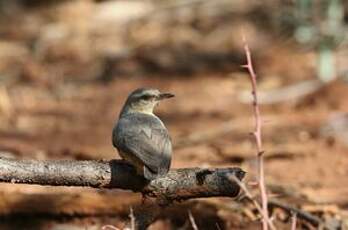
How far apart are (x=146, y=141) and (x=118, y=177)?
0.24 metres

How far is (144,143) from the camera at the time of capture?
4.95 m

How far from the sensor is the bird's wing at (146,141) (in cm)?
479

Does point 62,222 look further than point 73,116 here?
No

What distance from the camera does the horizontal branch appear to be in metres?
4.75

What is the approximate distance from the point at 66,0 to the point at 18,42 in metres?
1.69

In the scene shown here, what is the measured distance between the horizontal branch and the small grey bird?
0.25ft

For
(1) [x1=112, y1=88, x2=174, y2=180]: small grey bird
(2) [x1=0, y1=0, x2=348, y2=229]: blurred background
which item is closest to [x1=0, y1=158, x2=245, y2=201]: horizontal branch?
(1) [x1=112, y1=88, x2=174, y2=180]: small grey bird

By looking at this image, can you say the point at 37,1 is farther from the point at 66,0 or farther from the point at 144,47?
the point at 144,47

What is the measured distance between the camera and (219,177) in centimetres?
476

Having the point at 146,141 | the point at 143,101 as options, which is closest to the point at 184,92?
the point at 143,101

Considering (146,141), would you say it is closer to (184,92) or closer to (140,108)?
(140,108)

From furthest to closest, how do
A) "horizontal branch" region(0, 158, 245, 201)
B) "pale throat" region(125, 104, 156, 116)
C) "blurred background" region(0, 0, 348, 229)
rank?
"blurred background" region(0, 0, 348, 229) < "pale throat" region(125, 104, 156, 116) < "horizontal branch" region(0, 158, 245, 201)

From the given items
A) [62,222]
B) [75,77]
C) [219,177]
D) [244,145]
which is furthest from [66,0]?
[219,177]

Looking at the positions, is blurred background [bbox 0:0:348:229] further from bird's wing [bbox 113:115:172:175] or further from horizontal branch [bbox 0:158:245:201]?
bird's wing [bbox 113:115:172:175]
